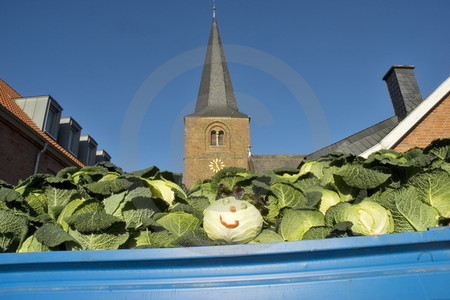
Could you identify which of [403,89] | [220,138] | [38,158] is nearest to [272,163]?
[220,138]

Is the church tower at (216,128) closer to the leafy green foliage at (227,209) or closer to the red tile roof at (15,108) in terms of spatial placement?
the red tile roof at (15,108)

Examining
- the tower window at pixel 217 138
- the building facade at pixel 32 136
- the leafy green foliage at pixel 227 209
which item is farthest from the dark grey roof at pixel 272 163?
the leafy green foliage at pixel 227 209

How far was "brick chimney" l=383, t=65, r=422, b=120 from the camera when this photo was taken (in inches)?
502

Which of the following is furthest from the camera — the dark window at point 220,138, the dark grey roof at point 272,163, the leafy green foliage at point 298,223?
the dark window at point 220,138

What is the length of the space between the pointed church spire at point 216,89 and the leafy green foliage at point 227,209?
35.1 metres

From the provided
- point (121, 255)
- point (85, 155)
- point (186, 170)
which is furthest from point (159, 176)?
point (186, 170)

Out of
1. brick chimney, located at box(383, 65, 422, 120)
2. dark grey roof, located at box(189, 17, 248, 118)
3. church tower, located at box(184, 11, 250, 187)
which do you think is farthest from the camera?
dark grey roof, located at box(189, 17, 248, 118)

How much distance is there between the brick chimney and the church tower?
77.2 ft

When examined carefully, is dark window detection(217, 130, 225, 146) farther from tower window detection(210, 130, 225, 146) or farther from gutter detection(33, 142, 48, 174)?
gutter detection(33, 142, 48, 174)

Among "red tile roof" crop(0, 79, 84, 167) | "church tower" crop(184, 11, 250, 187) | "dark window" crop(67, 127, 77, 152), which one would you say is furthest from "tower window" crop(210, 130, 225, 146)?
"red tile roof" crop(0, 79, 84, 167)

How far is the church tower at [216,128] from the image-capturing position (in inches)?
1448

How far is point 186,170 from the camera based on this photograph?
36.2 m

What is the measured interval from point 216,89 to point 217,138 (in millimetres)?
5589

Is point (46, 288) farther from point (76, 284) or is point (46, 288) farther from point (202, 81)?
point (202, 81)
